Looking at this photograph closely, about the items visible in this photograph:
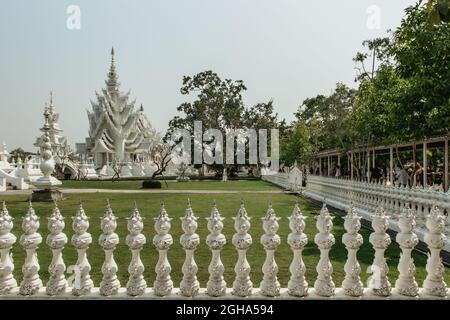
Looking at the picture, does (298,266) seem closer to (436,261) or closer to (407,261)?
(407,261)

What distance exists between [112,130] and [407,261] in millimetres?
73679

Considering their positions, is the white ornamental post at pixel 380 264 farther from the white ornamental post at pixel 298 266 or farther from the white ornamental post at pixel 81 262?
the white ornamental post at pixel 81 262

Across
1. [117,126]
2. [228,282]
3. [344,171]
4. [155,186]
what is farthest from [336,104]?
[117,126]

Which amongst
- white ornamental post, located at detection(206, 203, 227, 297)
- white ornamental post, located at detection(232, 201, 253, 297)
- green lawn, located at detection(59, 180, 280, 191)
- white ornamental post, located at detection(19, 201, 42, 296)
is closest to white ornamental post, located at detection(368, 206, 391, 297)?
white ornamental post, located at detection(232, 201, 253, 297)

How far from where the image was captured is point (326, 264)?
4453 millimetres

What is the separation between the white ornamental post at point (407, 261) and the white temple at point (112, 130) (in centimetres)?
7030

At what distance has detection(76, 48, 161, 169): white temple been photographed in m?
74.4

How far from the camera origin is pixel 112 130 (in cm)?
7469

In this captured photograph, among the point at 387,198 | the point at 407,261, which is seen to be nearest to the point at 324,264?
the point at 407,261

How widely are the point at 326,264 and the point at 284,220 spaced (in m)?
8.24

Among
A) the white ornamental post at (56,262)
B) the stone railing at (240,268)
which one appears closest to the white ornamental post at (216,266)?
the stone railing at (240,268)

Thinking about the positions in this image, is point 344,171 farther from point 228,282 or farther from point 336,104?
point 228,282

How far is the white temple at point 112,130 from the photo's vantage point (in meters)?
74.4

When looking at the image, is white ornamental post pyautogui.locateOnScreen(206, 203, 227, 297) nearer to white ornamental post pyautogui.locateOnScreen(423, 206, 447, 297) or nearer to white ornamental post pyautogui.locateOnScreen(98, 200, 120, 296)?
white ornamental post pyautogui.locateOnScreen(98, 200, 120, 296)
